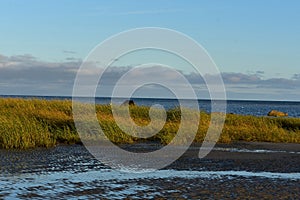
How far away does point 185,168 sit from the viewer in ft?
64.1

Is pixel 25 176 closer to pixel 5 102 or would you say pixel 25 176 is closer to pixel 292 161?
pixel 292 161

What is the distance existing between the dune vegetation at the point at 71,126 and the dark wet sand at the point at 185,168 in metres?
1.66

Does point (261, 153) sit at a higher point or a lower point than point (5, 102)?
lower

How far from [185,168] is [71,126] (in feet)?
43.1

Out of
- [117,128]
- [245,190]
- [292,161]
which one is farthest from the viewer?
[117,128]

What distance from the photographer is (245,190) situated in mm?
15055

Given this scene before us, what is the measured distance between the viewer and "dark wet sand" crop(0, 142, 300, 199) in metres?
14.1

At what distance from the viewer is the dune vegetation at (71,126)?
83.9 ft

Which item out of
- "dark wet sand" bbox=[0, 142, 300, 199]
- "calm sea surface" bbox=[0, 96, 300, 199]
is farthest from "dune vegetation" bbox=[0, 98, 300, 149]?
"calm sea surface" bbox=[0, 96, 300, 199]

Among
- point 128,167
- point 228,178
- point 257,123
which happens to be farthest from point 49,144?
point 257,123

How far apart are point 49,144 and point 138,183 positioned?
1127 centimetres

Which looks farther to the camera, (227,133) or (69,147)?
(227,133)

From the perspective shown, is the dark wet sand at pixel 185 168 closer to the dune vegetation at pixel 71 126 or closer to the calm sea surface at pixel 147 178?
the calm sea surface at pixel 147 178

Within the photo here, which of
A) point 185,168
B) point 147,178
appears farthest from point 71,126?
point 147,178
